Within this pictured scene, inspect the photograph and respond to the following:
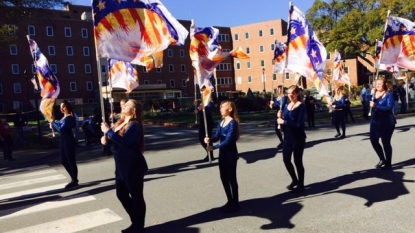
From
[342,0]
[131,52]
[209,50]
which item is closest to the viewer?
[131,52]

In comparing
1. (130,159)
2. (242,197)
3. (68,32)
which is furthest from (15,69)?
(130,159)

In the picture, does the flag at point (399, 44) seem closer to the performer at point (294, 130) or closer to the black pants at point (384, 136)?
the black pants at point (384, 136)

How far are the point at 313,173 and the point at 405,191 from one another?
2142mm

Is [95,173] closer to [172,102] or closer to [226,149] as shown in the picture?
[226,149]

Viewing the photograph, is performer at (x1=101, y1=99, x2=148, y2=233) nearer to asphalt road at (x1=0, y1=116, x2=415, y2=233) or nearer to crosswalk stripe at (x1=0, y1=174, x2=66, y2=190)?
asphalt road at (x1=0, y1=116, x2=415, y2=233)

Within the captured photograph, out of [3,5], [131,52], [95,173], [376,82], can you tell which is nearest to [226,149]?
[131,52]

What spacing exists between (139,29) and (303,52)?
3.50 metres

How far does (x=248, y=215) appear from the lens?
222 inches

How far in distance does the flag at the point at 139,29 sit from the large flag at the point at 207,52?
8.58 ft

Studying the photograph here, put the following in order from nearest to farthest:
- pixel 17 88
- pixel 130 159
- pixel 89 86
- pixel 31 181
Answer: pixel 130 159
pixel 31 181
pixel 17 88
pixel 89 86

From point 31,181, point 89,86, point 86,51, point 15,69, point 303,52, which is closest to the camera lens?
point 303,52

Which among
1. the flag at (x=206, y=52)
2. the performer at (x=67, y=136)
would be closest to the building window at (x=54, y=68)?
the flag at (x=206, y=52)

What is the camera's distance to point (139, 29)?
6.58 meters

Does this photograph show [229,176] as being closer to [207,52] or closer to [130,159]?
[130,159]
